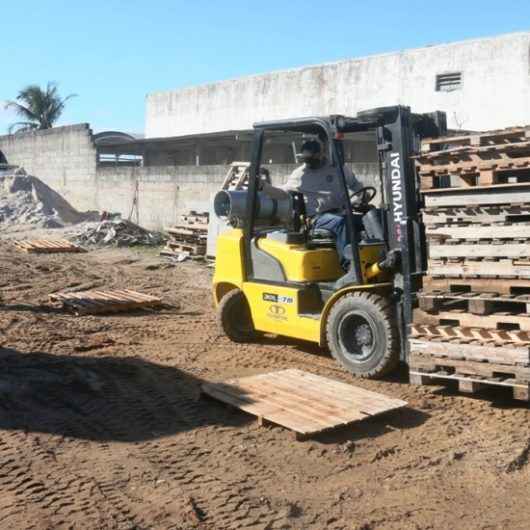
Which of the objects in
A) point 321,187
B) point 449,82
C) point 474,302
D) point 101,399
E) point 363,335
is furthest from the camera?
point 449,82

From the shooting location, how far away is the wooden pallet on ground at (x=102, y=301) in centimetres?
1049

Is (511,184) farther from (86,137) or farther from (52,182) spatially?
(52,182)

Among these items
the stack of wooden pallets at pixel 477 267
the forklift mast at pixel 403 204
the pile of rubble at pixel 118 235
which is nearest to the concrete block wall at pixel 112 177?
the pile of rubble at pixel 118 235

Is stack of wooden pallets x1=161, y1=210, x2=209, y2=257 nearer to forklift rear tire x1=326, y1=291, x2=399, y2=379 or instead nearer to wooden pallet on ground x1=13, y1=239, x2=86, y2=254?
wooden pallet on ground x1=13, y1=239, x2=86, y2=254

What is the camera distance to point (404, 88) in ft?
73.2

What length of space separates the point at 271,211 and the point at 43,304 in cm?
469

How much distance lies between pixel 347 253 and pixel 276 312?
1.08 meters

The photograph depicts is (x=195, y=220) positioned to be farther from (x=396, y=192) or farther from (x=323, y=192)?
(x=396, y=192)

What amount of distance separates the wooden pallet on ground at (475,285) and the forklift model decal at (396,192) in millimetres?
661

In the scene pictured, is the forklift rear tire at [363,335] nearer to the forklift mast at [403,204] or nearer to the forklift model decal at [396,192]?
the forklift mast at [403,204]

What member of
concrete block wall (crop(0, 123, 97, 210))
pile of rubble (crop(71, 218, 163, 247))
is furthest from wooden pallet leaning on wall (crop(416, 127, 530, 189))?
concrete block wall (crop(0, 123, 97, 210))

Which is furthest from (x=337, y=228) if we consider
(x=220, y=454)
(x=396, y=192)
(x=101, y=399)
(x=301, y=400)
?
(x=220, y=454)

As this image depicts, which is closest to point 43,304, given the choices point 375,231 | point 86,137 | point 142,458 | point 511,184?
point 375,231

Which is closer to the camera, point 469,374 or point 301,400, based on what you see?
point 469,374
